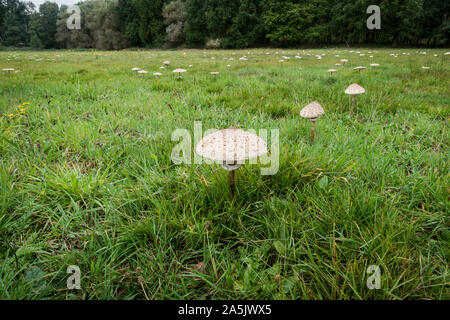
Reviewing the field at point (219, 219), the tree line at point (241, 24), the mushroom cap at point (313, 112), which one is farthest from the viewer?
the tree line at point (241, 24)

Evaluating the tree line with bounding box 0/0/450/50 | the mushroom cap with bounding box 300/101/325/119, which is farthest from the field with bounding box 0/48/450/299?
the tree line with bounding box 0/0/450/50

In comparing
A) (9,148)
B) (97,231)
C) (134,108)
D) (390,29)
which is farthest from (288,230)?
(390,29)

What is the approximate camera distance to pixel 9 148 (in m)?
2.32

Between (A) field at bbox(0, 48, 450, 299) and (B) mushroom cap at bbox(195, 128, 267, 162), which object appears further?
(B) mushroom cap at bbox(195, 128, 267, 162)

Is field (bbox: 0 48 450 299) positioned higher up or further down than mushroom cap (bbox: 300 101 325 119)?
further down

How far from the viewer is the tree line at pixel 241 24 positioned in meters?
27.9

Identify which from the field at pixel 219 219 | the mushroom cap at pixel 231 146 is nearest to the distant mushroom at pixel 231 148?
the mushroom cap at pixel 231 146

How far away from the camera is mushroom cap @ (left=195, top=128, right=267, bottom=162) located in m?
1.33

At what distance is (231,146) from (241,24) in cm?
3959

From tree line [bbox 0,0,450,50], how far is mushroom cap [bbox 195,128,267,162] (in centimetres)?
3503

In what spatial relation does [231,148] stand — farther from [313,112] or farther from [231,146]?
[313,112]

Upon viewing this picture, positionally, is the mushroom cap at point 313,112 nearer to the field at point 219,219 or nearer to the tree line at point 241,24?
the field at point 219,219

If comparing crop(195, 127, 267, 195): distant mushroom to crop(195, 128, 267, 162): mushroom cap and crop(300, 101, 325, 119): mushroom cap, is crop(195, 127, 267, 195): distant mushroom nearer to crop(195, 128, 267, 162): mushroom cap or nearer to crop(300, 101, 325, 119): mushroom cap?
crop(195, 128, 267, 162): mushroom cap

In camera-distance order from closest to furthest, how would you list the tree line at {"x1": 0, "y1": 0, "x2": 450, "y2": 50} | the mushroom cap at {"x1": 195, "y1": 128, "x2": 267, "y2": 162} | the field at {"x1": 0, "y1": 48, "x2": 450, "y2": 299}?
1. the field at {"x1": 0, "y1": 48, "x2": 450, "y2": 299}
2. the mushroom cap at {"x1": 195, "y1": 128, "x2": 267, "y2": 162}
3. the tree line at {"x1": 0, "y1": 0, "x2": 450, "y2": 50}
